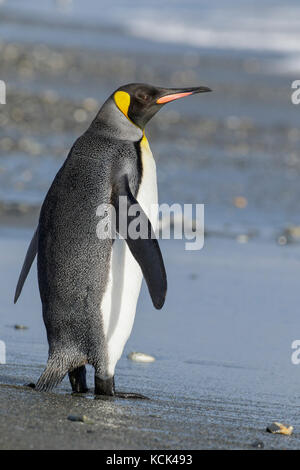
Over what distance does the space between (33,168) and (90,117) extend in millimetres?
2699

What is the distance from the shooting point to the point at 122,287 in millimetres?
3967

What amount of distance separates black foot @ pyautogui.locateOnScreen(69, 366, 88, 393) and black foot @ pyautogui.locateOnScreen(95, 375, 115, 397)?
8 cm

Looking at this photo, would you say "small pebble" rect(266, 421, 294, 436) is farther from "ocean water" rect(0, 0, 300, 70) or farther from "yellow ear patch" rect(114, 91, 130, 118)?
"ocean water" rect(0, 0, 300, 70)

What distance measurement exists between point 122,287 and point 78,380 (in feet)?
1.35

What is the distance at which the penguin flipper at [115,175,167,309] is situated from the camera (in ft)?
12.3

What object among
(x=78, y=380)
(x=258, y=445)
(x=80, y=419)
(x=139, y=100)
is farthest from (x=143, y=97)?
(x=258, y=445)

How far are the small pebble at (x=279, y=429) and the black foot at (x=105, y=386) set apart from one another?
2.33 feet

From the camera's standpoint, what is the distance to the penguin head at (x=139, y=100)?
13.5 ft

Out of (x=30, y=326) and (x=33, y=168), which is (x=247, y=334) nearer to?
(x=30, y=326)

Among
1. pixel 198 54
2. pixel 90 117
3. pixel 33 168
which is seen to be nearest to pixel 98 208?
pixel 33 168

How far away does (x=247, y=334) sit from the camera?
5.05 m

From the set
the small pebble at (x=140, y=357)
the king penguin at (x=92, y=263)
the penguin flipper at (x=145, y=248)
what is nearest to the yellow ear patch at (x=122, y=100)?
the king penguin at (x=92, y=263)
